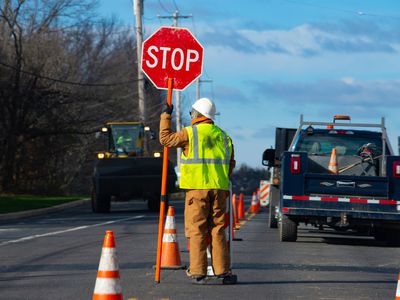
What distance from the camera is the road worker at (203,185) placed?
10.8 m

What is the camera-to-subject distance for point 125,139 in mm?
35250

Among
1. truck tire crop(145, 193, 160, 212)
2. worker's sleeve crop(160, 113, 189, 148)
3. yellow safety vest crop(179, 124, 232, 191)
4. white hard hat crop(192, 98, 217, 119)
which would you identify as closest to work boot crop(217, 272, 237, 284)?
yellow safety vest crop(179, 124, 232, 191)

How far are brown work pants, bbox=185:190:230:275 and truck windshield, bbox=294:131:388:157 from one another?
28.6 ft

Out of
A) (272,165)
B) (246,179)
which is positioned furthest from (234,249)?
(246,179)

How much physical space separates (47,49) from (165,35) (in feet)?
125

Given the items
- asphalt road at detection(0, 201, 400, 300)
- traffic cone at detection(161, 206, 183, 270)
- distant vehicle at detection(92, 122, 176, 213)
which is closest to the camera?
asphalt road at detection(0, 201, 400, 300)

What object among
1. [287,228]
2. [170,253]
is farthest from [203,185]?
[287,228]

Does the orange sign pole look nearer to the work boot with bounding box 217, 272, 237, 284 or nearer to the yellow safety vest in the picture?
the yellow safety vest

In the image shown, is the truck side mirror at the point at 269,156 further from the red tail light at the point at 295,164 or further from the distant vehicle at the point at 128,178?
the distant vehicle at the point at 128,178

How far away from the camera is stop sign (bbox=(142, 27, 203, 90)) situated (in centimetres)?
1177

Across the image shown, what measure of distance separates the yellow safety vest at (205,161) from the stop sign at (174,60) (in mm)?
1014

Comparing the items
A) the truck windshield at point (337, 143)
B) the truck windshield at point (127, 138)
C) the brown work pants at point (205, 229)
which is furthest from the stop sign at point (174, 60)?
the truck windshield at point (127, 138)

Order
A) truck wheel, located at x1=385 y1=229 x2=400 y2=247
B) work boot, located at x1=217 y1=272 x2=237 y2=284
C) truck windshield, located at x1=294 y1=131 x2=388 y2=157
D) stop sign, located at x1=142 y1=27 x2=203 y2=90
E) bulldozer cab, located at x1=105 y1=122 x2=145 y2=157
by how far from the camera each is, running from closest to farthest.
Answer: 1. work boot, located at x1=217 y1=272 x2=237 y2=284
2. stop sign, located at x1=142 y1=27 x2=203 y2=90
3. truck wheel, located at x1=385 y1=229 x2=400 y2=247
4. truck windshield, located at x1=294 y1=131 x2=388 y2=157
5. bulldozer cab, located at x1=105 y1=122 x2=145 y2=157

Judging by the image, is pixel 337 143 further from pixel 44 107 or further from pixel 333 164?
pixel 44 107
